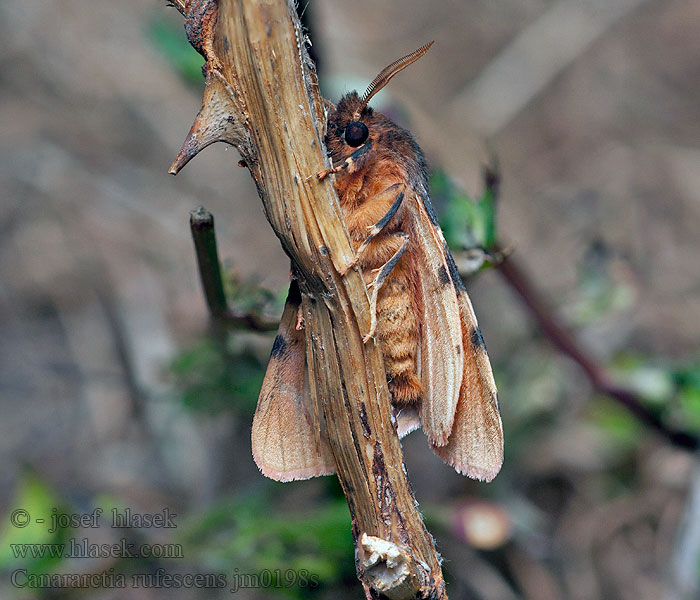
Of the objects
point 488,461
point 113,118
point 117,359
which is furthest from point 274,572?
point 113,118

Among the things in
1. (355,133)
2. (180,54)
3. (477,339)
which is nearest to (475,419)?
(477,339)

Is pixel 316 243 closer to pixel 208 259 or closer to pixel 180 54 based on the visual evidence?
pixel 208 259

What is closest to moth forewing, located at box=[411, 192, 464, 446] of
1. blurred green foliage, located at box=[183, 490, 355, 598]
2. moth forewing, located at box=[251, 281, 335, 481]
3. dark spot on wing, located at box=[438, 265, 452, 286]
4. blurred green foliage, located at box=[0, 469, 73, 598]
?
dark spot on wing, located at box=[438, 265, 452, 286]

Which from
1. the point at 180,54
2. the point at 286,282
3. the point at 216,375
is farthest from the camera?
the point at 180,54

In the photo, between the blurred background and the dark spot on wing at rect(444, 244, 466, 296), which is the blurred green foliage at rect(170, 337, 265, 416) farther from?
the dark spot on wing at rect(444, 244, 466, 296)

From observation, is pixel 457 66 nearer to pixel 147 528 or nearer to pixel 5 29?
pixel 5 29

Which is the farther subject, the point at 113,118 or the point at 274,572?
A: the point at 113,118
